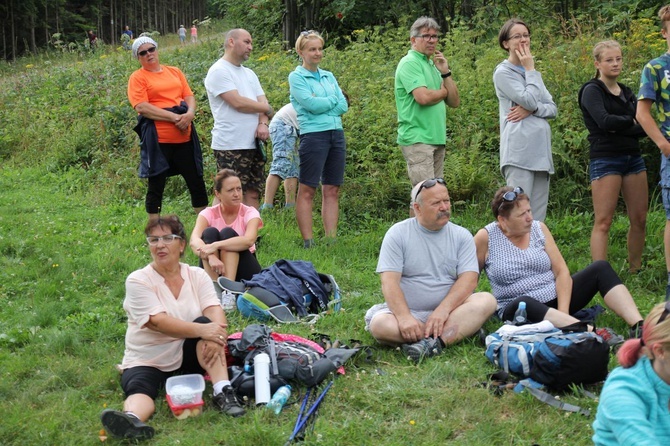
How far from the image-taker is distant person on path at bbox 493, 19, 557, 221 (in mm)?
6559

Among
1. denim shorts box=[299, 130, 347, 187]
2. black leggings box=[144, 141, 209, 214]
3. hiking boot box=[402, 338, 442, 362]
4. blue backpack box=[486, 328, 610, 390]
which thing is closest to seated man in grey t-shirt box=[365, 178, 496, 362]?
hiking boot box=[402, 338, 442, 362]

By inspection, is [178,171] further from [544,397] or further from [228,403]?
[544,397]

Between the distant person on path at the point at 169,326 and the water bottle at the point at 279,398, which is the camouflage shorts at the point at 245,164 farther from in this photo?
the water bottle at the point at 279,398

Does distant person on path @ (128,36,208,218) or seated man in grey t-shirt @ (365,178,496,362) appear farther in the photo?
distant person on path @ (128,36,208,218)

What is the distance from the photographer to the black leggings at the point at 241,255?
6445 millimetres

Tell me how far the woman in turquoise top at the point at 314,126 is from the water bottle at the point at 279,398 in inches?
129

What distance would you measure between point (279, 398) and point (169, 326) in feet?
2.56

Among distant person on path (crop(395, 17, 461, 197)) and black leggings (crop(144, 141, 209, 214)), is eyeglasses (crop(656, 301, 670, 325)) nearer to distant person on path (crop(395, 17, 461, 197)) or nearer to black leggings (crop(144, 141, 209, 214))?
distant person on path (crop(395, 17, 461, 197))

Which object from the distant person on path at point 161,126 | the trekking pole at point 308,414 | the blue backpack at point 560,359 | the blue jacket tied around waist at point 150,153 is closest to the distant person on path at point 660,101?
the blue backpack at point 560,359

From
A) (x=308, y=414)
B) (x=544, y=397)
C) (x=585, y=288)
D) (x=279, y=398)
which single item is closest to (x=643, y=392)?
(x=544, y=397)

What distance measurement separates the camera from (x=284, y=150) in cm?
900

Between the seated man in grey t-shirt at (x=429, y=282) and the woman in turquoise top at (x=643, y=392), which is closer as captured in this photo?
the woman in turquoise top at (x=643, y=392)

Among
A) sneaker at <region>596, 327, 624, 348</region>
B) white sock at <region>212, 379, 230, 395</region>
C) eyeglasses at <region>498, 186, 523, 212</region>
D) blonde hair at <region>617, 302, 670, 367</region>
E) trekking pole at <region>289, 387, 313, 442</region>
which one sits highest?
eyeglasses at <region>498, 186, 523, 212</region>

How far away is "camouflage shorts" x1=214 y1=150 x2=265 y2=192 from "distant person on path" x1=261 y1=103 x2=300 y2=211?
3.52ft
